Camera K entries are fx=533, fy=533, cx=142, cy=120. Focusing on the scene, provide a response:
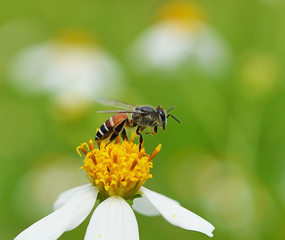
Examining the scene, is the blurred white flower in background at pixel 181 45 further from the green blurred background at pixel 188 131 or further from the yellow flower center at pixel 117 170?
the yellow flower center at pixel 117 170

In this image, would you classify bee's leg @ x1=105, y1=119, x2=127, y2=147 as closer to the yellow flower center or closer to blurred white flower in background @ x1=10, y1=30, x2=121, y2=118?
the yellow flower center

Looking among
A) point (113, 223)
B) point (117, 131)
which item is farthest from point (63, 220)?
point (117, 131)

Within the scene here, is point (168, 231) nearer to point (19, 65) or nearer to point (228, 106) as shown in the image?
point (228, 106)

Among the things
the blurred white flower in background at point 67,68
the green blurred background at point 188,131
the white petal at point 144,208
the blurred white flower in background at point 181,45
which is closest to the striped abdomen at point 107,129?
the white petal at point 144,208

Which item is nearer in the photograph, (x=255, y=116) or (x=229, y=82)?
(x=255, y=116)

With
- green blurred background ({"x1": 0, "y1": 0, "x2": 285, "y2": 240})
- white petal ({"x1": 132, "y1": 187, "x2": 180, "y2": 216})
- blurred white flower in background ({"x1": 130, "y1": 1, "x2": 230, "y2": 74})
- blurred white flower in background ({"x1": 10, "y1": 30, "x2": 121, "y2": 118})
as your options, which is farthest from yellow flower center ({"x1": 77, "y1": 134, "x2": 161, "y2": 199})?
blurred white flower in background ({"x1": 130, "y1": 1, "x2": 230, "y2": 74})

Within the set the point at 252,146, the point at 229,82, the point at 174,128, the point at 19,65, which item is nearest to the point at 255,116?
the point at 252,146
